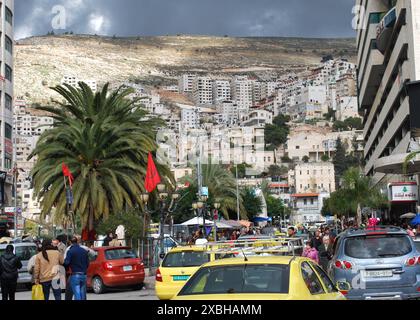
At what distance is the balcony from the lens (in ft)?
173

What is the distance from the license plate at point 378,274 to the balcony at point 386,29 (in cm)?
4166

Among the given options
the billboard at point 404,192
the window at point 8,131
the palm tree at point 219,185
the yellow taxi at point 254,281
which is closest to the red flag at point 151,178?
the billboard at point 404,192

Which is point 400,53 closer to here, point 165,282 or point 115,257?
point 115,257

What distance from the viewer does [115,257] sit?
76.7 ft

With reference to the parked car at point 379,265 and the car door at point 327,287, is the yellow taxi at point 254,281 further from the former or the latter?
the parked car at point 379,265

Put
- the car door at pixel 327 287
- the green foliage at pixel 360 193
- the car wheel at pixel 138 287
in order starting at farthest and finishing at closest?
the green foliage at pixel 360 193, the car wheel at pixel 138 287, the car door at pixel 327 287

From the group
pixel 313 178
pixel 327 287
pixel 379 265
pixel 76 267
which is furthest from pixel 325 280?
pixel 313 178

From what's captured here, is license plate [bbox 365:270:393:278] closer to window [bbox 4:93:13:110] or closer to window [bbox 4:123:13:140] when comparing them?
window [bbox 4:123:13:140]

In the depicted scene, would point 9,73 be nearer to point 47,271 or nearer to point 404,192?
point 404,192

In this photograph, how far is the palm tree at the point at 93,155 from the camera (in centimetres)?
3738

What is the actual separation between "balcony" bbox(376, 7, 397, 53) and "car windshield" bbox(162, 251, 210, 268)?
126ft
